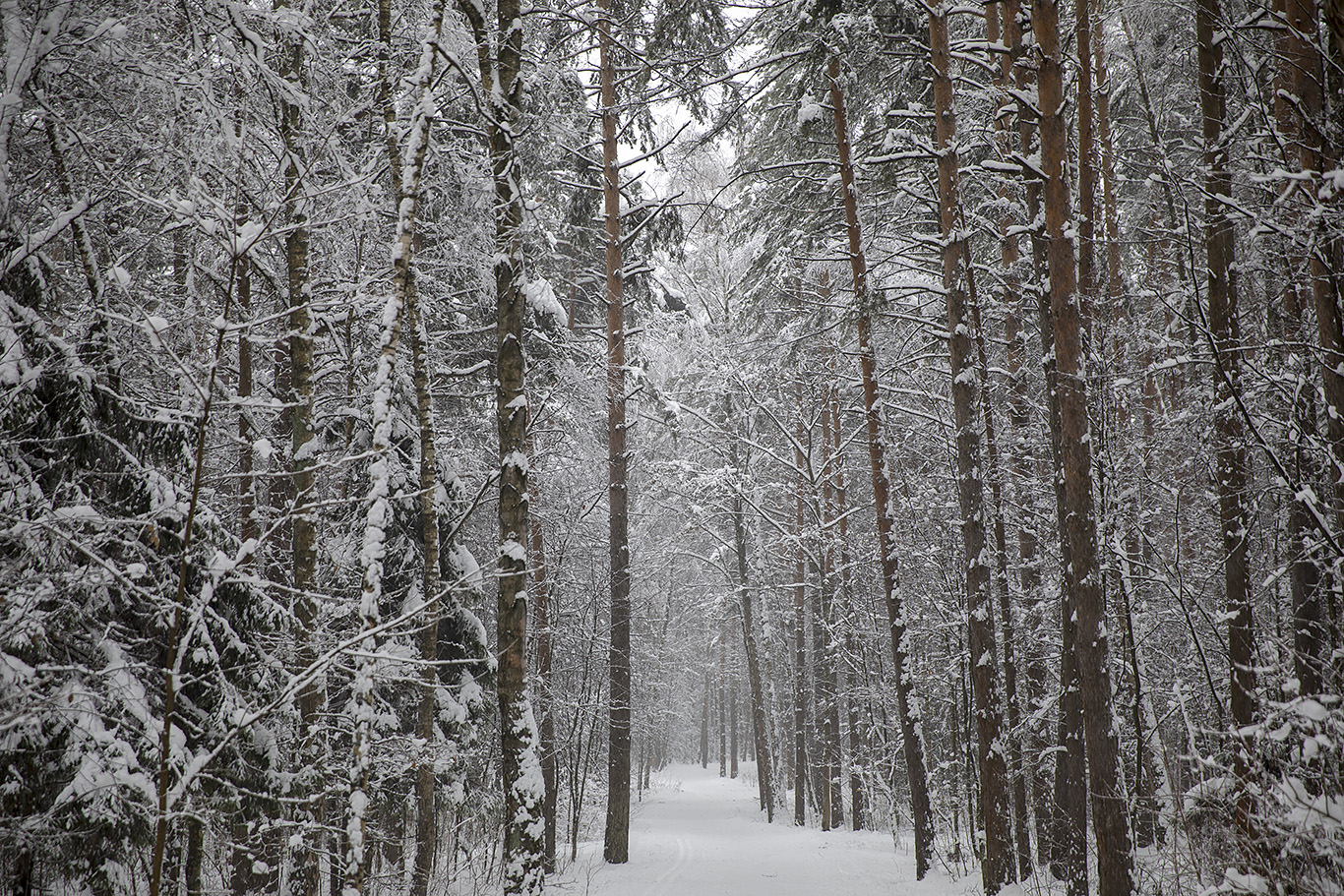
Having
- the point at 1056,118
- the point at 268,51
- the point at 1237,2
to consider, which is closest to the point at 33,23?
the point at 268,51

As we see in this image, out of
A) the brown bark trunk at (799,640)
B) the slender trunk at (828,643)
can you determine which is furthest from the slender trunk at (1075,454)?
the brown bark trunk at (799,640)

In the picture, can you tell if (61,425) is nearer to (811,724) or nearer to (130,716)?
(130,716)

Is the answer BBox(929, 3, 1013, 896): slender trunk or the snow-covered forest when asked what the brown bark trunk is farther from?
BBox(929, 3, 1013, 896): slender trunk

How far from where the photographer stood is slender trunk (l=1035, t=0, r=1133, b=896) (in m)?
7.01

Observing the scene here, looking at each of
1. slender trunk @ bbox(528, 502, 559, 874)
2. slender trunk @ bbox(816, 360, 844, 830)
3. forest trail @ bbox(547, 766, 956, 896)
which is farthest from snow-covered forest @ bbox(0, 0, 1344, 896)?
forest trail @ bbox(547, 766, 956, 896)

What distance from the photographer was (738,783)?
3650cm

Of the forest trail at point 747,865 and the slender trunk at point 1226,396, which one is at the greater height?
the slender trunk at point 1226,396

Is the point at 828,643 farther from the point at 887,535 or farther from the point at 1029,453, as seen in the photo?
the point at 1029,453

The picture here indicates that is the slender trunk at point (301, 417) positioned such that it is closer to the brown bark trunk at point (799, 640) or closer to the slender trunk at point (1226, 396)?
the slender trunk at point (1226, 396)

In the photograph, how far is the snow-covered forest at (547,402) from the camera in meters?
4.82

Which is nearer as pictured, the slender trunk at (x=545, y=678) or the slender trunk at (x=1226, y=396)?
the slender trunk at (x=1226, y=396)

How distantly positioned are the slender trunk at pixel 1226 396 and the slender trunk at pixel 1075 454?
1.29m

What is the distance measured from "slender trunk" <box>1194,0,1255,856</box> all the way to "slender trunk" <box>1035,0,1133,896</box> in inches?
50.9

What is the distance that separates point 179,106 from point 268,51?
6.31 feet
